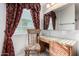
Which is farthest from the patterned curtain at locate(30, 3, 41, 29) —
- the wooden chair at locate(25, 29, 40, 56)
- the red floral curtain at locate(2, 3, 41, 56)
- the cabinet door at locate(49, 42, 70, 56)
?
the cabinet door at locate(49, 42, 70, 56)

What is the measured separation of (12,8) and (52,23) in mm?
650

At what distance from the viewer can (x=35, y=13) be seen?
79.2 inches

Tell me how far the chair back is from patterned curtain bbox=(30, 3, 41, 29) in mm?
78

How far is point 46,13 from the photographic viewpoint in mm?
2039

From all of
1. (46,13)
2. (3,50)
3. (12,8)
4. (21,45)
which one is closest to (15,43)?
(21,45)

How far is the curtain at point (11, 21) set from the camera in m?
1.98

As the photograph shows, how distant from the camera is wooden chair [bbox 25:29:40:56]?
2014mm

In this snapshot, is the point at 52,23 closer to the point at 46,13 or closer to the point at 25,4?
the point at 46,13

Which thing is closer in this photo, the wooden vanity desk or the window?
the wooden vanity desk

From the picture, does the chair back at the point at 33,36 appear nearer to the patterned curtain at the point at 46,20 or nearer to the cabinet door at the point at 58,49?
the patterned curtain at the point at 46,20

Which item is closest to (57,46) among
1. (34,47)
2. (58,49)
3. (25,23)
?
(58,49)

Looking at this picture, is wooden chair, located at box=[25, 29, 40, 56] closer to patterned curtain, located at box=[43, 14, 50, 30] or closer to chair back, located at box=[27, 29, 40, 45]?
chair back, located at box=[27, 29, 40, 45]

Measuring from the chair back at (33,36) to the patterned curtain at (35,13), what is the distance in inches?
3.1

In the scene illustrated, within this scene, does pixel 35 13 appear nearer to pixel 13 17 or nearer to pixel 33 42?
pixel 13 17
